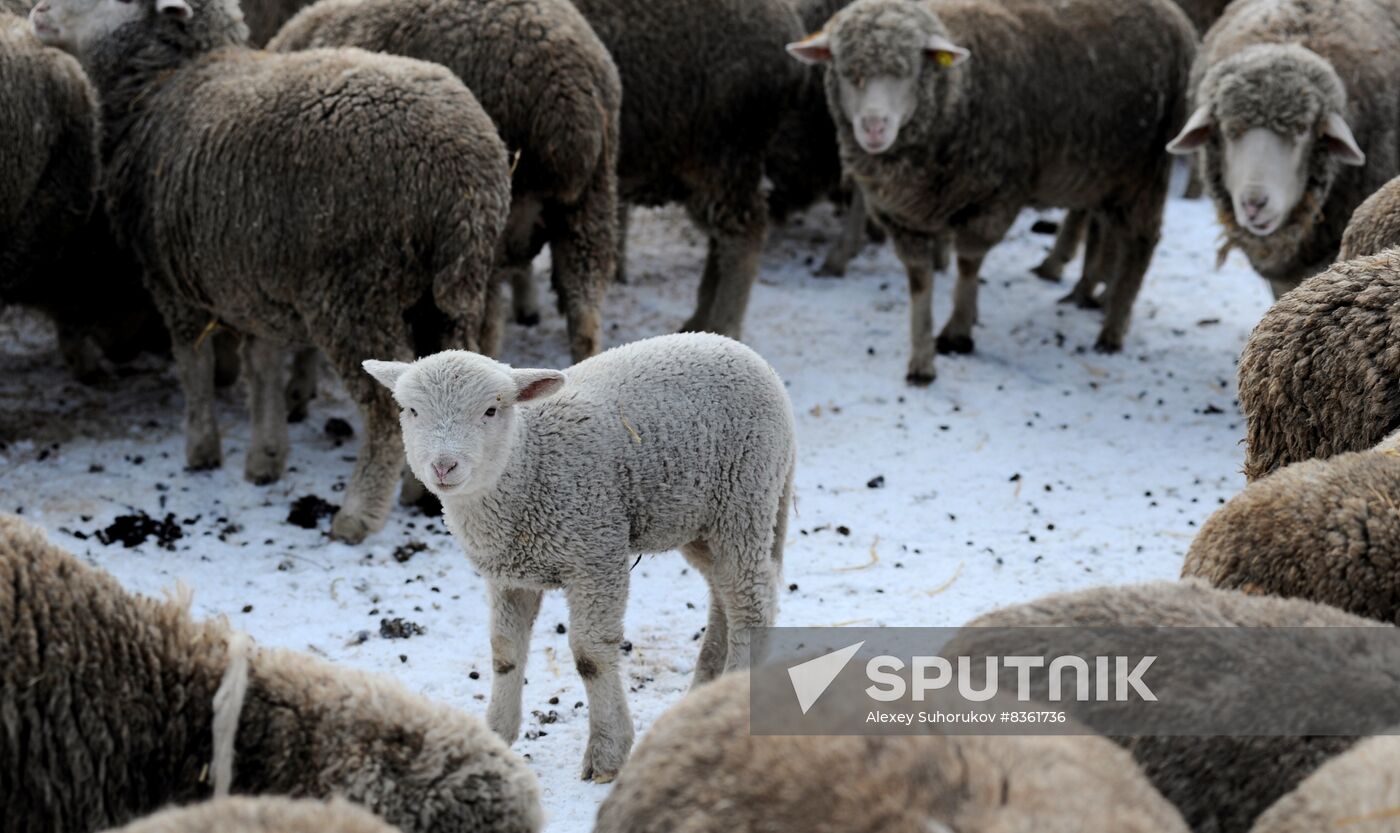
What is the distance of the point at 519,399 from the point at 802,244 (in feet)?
21.5

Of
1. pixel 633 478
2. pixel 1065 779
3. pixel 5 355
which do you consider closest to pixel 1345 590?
pixel 1065 779

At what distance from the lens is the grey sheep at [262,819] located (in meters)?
2.51

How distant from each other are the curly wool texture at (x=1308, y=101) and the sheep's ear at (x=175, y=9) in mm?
4846

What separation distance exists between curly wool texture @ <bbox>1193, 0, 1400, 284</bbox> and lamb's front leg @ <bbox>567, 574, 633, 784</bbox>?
454cm

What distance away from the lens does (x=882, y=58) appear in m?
7.87

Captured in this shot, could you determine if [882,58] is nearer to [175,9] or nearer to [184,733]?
[175,9]

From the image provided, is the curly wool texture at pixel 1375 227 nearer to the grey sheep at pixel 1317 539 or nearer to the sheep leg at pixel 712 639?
the grey sheep at pixel 1317 539

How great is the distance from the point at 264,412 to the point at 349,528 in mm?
903

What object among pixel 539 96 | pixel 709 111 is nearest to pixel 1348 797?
pixel 539 96

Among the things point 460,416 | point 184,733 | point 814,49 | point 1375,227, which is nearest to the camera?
point 184,733

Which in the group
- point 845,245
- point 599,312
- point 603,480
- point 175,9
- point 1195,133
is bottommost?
point 845,245

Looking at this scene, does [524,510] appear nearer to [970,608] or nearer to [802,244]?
[970,608]

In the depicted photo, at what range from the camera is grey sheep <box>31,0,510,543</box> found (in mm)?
5996

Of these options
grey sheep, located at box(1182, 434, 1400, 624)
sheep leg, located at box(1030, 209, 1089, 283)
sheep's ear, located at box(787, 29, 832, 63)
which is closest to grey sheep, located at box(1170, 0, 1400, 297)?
sheep's ear, located at box(787, 29, 832, 63)
